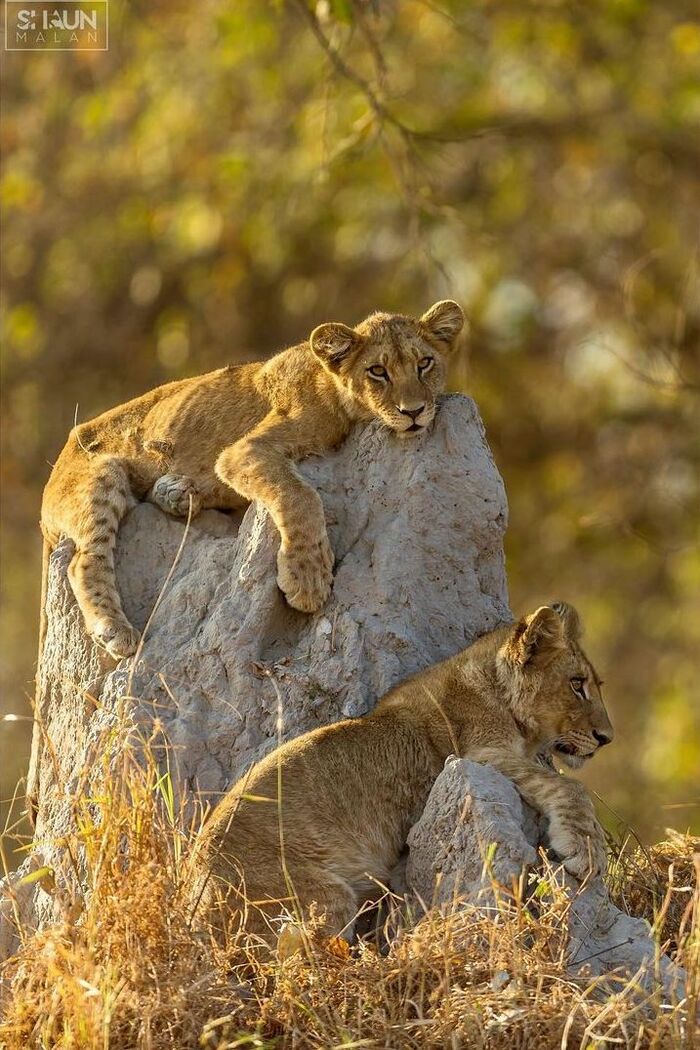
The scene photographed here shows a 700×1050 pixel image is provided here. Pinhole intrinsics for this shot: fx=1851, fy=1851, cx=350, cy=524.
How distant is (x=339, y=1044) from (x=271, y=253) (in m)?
12.9

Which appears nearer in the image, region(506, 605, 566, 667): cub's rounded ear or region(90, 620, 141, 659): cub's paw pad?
region(506, 605, 566, 667): cub's rounded ear

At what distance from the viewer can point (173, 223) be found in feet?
55.4

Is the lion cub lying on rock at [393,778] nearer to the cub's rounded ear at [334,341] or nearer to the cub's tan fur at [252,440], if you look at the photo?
the cub's tan fur at [252,440]

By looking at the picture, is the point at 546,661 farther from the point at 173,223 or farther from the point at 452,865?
the point at 173,223

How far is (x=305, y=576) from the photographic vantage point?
6660mm

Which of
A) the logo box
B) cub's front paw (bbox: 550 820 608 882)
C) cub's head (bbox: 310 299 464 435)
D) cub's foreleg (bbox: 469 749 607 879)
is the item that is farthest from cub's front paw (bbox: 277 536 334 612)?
the logo box

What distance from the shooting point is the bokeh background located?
643 inches

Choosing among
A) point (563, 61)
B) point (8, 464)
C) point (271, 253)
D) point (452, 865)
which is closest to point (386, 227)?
point (271, 253)

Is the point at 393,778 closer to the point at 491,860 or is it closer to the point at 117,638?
the point at 491,860

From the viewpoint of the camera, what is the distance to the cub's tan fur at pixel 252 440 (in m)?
6.82

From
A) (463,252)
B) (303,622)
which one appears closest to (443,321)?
(303,622)

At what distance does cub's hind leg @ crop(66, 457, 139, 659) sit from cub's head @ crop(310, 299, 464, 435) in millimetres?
1004

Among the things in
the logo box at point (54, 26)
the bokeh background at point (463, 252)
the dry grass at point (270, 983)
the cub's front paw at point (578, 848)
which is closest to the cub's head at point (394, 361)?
the cub's front paw at point (578, 848)

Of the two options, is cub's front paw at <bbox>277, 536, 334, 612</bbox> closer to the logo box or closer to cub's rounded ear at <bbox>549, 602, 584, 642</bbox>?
cub's rounded ear at <bbox>549, 602, 584, 642</bbox>
